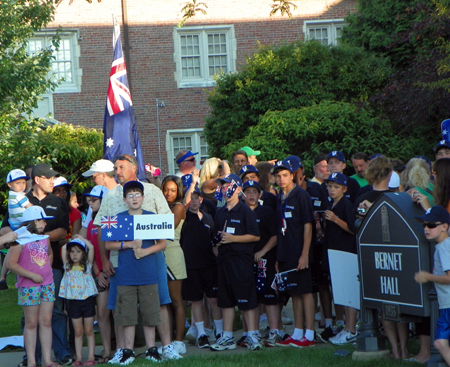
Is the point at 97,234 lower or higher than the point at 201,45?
lower

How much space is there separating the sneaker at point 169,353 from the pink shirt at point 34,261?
140 centimetres

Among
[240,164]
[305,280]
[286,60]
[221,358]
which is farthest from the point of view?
[286,60]

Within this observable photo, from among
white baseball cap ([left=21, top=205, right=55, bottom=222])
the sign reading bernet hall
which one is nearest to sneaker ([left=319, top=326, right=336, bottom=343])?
the sign reading bernet hall

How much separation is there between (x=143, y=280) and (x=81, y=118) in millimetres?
17568

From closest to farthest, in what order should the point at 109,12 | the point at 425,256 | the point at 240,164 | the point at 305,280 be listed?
the point at 425,256
the point at 305,280
the point at 240,164
the point at 109,12

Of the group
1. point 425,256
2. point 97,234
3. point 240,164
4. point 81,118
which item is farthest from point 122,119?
point 81,118

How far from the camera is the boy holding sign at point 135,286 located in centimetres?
660

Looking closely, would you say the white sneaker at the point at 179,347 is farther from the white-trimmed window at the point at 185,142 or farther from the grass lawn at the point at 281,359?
the white-trimmed window at the point at 185,142

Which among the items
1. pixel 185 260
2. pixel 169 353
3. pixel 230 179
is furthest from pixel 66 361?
pixel 230 179

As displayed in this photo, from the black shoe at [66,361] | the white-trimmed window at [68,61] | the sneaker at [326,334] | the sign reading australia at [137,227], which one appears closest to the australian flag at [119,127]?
the sign reading australia at [137,227]

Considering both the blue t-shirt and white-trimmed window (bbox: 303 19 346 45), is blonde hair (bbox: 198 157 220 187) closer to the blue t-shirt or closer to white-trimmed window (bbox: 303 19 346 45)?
the blue t-shirt

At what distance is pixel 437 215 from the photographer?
5297 millimetres

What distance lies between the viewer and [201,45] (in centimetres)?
2398

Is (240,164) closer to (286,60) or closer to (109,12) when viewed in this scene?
(286,60)
